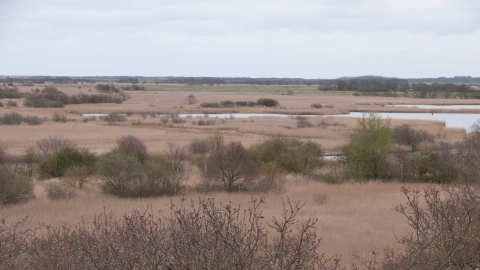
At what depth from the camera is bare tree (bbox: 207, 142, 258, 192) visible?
27.5m

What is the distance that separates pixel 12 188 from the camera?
22.6m

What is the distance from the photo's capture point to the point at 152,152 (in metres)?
38.6

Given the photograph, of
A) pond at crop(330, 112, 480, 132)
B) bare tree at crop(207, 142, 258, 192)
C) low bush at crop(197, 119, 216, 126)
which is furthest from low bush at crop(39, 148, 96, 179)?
pond at crop(330, 112, 480, 132)

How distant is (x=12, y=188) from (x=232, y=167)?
11088 millimetres

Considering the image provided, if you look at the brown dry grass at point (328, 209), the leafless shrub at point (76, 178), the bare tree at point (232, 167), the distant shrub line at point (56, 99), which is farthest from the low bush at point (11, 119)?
the bare tree at point (232, 167)

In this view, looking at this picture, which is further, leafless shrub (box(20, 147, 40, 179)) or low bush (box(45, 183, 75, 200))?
leafless shrub (box(20, 147, 40, 179))

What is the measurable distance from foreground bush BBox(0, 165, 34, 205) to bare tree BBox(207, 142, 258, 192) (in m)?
9.43

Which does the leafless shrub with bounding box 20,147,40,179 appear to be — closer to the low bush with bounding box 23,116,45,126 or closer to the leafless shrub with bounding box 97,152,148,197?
the leafless shrub with bounding box 97,152,148,197

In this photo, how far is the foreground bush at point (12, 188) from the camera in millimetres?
22531

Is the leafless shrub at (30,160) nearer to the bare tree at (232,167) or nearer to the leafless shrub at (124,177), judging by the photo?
the leafless shrub at (124,177)

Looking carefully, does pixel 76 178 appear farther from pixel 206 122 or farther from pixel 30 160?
pixel 206 122

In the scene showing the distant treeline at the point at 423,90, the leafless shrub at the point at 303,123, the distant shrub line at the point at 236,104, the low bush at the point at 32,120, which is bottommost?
the low bush at the point at 32,120

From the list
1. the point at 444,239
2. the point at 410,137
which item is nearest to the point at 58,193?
the point at 444,239

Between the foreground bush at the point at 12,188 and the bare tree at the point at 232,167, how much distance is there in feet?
31.0
